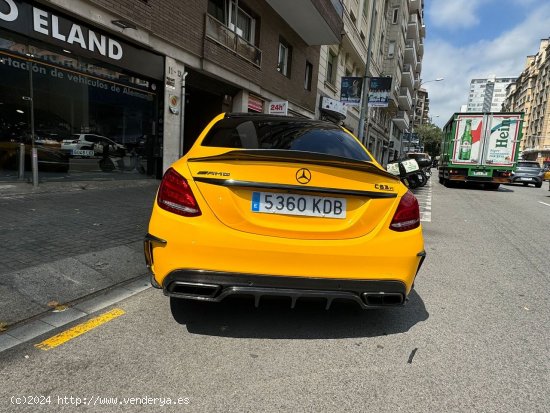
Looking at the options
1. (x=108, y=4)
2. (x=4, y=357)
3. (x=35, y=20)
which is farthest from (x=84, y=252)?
(x=108, y=4)

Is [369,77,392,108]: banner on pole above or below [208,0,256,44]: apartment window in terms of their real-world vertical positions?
below

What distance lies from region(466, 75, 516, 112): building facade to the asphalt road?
197184mm

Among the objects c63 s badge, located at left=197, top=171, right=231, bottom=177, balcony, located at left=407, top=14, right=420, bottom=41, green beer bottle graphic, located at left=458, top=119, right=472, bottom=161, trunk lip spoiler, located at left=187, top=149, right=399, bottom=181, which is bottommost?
c63 s badge, located at left=197, top=171, right=231, bottom=177

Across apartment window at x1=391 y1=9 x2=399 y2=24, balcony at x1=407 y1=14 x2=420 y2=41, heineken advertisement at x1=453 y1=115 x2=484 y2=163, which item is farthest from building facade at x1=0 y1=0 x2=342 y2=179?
balcony at x1=407 y1=14 x2=420 y2=41

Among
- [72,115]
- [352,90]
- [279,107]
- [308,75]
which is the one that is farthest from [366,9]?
[72,115]

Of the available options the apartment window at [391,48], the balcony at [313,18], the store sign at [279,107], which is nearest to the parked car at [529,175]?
the balcony at [313,18]

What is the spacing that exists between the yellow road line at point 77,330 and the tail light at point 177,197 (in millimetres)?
1052

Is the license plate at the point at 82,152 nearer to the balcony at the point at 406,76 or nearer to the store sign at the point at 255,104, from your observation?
the store sign at the point at 255,104

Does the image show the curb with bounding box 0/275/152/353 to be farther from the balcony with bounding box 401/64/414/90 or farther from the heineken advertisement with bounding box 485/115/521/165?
the balcony with bounding box 401/64/414/90

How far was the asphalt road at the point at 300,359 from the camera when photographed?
207 cm

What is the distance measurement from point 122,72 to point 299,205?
26.6 ft

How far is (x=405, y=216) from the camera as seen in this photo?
2645mm

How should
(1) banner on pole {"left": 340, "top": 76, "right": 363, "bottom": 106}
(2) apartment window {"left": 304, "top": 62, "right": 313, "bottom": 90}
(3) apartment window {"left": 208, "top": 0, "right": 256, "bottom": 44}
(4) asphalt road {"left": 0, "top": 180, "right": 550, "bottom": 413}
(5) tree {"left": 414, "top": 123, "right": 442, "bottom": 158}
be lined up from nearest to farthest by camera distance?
(4) asphalt road {"left": 0, "top": 180, "right": 550, "bottom": 413}, (3) apartment window {"left": 208, "top": 0, "right": 256, "bottom": 44}, (1) banner on pole {"left": 340, "top": 76, "right": 363, "bottom": 106}, (2) apartment window {"left": 304, "top": 62, "right": 313, "bottom": 90}, (5) tree {"left": 414, "top": 123, "right": 442, "bottom": 158}

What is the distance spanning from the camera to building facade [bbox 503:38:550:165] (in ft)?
267
